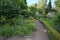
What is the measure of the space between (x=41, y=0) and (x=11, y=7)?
56.4m

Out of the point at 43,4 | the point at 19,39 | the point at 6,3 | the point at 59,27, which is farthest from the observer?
the point at 43,4

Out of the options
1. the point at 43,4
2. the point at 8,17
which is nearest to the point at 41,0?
the point at 43,4

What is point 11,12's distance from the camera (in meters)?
21.4

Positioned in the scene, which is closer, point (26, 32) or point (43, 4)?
point (26, 32)

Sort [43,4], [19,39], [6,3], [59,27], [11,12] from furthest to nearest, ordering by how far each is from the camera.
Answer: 1. [43,4]
2. [11,12]
3. [6,3]
4. [59,27]
5. [19,39]

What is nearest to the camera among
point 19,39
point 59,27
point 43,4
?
point 19,39

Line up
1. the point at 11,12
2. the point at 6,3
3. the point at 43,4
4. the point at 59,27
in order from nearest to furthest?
the point at 59,27, the point at 6,3, the point at 11,12, the point at 43,4

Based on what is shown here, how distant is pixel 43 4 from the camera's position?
7481 cm

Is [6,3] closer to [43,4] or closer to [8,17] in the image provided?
[8,17]

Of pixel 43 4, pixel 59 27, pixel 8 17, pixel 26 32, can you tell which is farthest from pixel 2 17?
pixel 43 4

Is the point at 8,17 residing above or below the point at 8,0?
below

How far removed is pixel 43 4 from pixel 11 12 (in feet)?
178

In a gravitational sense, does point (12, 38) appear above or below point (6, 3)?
below

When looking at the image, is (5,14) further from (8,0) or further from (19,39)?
(19,39)
